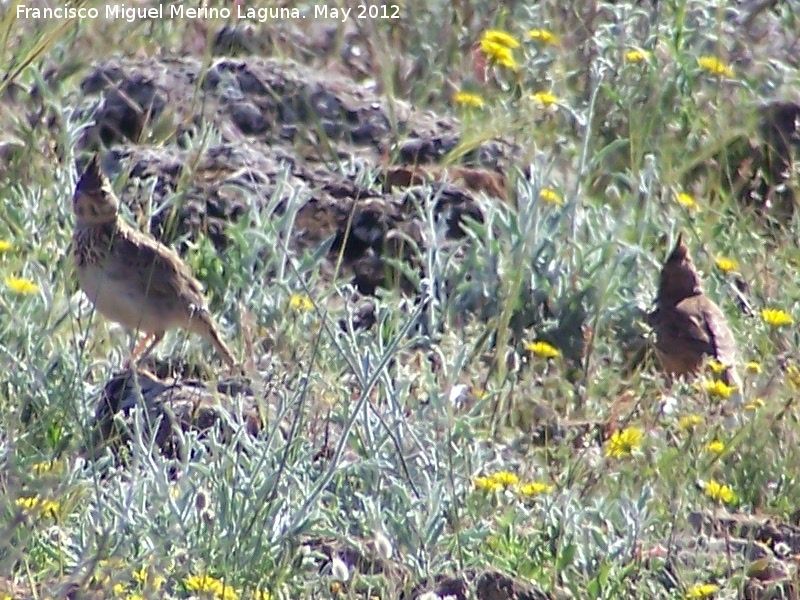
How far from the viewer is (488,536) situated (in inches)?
157

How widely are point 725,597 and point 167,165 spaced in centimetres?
331

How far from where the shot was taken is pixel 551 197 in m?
5.91

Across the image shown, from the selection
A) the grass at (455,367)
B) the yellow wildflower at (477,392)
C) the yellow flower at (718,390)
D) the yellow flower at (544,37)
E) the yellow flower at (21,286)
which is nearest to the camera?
the grass at (455,367)

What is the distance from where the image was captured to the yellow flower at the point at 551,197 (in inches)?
233

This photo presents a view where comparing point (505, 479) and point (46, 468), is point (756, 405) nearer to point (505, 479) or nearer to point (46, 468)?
point (505, 479)

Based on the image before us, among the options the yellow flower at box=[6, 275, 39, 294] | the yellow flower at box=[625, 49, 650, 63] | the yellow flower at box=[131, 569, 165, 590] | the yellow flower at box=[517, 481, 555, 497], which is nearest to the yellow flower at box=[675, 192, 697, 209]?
the yellow flower at box=[625, 49, 650, 63]

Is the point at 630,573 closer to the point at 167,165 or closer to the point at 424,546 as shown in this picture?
the point at 424,546

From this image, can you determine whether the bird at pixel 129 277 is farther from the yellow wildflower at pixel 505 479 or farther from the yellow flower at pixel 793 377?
the yellow flower at pixel 793 377

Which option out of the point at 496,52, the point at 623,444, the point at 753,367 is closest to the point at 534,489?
the point at 623,444

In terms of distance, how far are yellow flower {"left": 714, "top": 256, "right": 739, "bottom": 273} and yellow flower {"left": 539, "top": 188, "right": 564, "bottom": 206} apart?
24.4 inches

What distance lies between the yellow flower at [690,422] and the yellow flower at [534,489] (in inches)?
14.9

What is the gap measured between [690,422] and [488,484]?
1.92 ft

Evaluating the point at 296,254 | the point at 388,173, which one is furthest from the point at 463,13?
the point at 296,254

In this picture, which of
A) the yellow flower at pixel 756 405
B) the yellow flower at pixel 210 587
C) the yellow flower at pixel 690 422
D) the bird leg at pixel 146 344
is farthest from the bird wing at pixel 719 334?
the yellow flower at pixel 210 587
